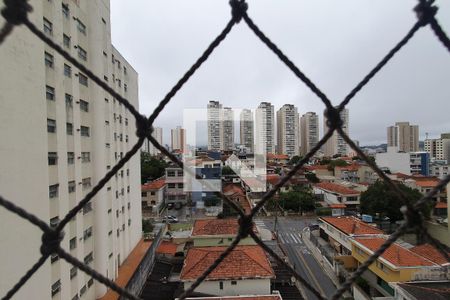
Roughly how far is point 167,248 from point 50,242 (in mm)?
7836

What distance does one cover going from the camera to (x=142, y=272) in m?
6.39

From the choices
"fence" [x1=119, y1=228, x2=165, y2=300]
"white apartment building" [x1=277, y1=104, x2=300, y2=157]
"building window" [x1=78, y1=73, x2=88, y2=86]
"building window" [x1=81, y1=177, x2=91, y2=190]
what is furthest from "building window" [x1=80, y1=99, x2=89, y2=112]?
"white apartment building" [x1=277, y1=104, x2=300, y2=157]

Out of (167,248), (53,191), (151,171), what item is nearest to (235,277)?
(53,191)

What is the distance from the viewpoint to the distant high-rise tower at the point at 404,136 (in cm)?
2850

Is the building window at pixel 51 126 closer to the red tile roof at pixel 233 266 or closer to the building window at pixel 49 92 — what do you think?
the building window at pixel 49 92

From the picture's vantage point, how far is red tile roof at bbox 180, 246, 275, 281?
16.2 ft

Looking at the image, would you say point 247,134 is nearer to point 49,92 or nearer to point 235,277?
point 235,277

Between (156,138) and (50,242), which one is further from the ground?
(156,138)

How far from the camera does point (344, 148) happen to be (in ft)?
102

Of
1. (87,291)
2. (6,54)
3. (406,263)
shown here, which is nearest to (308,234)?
(406,263)

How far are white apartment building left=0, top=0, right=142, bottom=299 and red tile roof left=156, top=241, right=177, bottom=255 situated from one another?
1233 millimetres

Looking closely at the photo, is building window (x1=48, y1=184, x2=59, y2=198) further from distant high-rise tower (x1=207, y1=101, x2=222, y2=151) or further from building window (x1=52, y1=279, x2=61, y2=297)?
distant high-rise tower (x1=207, y1=101, x2=222, y2=151)

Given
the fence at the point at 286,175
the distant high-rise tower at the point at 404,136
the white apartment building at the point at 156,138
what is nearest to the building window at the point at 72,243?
the white apartment building at the point at 156,138

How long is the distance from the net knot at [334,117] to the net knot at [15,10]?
0.70m
